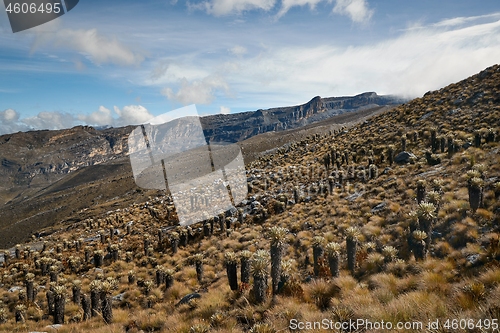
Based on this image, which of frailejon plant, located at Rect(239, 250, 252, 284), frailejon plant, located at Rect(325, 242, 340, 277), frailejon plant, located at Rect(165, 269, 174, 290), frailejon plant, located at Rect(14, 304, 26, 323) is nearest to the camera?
frailejon plant, located at Rect(325, 242, 340, 277)

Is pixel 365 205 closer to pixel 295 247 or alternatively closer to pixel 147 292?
pixel 295 247

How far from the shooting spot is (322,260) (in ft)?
37.1

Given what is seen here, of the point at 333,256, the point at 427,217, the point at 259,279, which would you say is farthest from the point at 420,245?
the point at 259,279

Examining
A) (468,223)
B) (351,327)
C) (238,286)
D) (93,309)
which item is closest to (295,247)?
(238,286)

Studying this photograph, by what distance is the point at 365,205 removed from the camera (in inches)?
712

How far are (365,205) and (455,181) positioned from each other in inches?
215

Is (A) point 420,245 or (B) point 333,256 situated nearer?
(A) point 420,245

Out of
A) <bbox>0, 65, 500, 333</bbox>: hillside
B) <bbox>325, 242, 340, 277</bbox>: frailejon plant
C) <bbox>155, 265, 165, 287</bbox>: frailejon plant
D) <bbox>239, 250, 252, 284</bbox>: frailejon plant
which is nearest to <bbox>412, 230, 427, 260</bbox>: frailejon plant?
<bbox>0, 65, 500, 333</bbox>: hillside

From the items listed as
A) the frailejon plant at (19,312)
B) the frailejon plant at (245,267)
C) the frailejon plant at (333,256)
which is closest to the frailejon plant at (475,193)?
the frailejon plant at (333,256)

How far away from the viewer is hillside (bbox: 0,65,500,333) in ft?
23.4

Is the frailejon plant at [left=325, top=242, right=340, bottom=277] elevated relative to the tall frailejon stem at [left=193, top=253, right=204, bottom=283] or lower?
elevated

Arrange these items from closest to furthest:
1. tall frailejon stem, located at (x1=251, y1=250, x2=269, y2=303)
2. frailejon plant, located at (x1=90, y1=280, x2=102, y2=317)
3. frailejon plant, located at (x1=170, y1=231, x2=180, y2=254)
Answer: tall frailejon stem, located at (x1=251, y1=250, x2=269, y2=303) → frailejon plant, located at (x1=90, y1=280, x2=102, y2=317) → frailejon plant, located at (x1=170, y1=231, x2=180, y2=254)

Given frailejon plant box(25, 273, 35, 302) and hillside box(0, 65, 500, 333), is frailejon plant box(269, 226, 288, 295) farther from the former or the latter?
frailejon plant box(25, 273, 35, 302)

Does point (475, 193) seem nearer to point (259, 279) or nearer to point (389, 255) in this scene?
point (389, 255)
